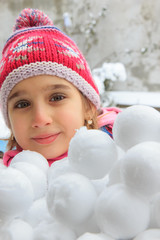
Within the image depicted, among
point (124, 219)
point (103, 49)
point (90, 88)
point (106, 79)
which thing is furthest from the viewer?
point (103, 49)

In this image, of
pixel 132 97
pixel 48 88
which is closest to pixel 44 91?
pixel 48 88

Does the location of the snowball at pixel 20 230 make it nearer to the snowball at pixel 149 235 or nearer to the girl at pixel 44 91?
the snowball at pixel 149 235

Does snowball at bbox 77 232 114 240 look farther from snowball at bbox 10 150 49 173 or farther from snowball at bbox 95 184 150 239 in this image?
snowball at bbox 10 150 49 173

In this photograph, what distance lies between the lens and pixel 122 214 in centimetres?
19

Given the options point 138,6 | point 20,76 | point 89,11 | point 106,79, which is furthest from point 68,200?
point 89,11

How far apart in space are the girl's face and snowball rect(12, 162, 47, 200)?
1.30 feet

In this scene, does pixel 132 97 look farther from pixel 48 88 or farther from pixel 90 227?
pixel 90 227

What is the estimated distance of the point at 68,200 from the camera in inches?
8.0

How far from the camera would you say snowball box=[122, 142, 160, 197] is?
0.63 ft

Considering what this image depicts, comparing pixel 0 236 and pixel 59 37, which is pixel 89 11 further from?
pixel 0 236

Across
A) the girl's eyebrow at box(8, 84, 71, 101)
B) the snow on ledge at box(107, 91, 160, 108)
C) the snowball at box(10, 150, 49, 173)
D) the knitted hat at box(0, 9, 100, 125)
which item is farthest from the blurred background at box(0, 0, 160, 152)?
the snowball at box(10, 150, 49, 173)

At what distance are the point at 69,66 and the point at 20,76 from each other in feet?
0.48

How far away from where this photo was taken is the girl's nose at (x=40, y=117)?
0.67 metres

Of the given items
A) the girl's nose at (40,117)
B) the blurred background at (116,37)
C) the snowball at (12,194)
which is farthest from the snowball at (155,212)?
the blurred background at (116,37)
